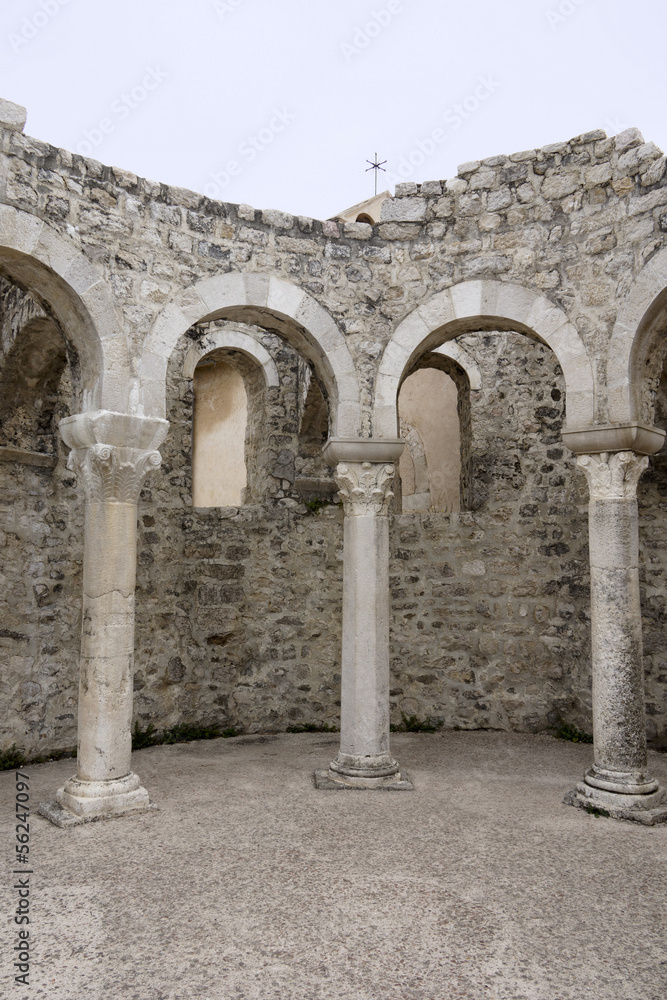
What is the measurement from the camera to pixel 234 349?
8.66m

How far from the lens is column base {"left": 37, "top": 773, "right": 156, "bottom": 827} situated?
4.96 metres

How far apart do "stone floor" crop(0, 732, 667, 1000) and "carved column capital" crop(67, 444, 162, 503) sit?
217 cm

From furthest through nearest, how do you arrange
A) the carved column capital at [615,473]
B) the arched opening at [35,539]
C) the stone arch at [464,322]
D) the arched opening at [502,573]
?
the arched opening at [502,573], the arched opening at [35,539], the stone arch at [464,322], the carved column capital at [615,473]

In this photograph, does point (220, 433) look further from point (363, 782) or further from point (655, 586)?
point (363, 782)

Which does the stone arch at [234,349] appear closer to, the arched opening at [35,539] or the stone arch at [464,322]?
the arched opening at [35,539]

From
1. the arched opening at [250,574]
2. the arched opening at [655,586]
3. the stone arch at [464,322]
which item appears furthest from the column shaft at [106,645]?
the arched opening at [655,586]

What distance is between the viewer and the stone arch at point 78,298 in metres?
5.00

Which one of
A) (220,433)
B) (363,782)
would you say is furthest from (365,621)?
(220,433)

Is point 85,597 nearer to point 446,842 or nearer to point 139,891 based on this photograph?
point 139,891

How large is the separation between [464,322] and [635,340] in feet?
4.48

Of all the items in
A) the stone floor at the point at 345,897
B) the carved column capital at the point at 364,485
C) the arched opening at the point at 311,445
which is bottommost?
the stone floor at the point at 345,897

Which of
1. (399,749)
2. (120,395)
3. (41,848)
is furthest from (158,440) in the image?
(399,749)

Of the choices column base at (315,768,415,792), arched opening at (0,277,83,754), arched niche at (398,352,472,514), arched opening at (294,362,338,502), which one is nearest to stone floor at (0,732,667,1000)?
column base at (315,768,415,792)

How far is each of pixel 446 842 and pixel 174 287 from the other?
4.23 meters
